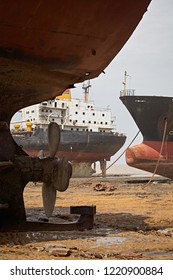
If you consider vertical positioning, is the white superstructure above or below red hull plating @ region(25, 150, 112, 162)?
above

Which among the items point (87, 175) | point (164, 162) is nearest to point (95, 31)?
point (164, 162)

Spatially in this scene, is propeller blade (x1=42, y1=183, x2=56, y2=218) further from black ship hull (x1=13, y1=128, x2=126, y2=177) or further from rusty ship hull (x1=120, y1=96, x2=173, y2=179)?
black ship hull (x1=13, y1=128, x2=126, y2=177)

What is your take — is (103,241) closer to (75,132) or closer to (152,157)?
(152,157)

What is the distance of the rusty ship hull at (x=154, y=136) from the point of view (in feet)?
63.4

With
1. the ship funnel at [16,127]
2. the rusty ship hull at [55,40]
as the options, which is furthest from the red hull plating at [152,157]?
the ship funnel at [16,127]

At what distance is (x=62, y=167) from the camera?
19.5ft

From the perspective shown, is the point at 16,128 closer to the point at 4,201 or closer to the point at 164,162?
the point at 164,162

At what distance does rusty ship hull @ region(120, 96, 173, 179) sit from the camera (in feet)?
63.4

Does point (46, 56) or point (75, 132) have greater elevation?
point (46, 56)

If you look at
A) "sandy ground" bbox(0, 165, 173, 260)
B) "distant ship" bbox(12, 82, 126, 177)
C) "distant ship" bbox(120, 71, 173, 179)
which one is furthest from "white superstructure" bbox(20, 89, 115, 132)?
"sandy ground" bbox(0, 165, 173, 260)

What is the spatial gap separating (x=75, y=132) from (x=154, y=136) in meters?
11.6

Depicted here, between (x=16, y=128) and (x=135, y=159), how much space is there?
15.5 meters

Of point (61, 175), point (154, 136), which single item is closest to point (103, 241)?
point (61, 175)

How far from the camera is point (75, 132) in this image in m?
31.0
